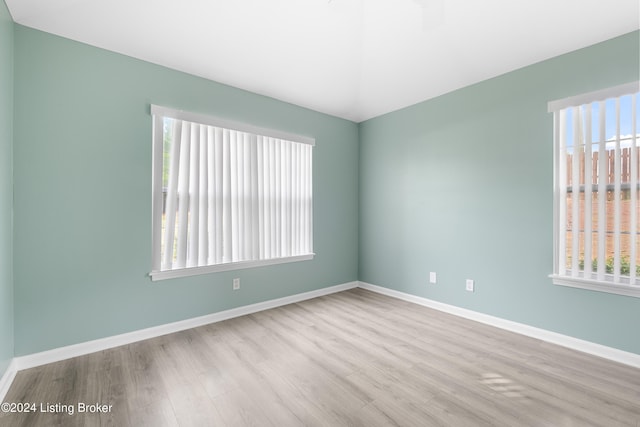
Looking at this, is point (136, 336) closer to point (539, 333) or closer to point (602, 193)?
point (539, 333)

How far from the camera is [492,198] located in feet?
9.87

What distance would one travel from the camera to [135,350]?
7.95ft

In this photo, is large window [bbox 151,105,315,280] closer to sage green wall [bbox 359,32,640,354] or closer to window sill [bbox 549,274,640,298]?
sage green wall [bbox 359,32,640,354]

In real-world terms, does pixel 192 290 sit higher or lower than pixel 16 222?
lower

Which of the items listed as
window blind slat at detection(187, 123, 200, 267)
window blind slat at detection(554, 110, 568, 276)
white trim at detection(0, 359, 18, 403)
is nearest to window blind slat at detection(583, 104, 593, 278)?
window blind slat at detection(554, 110, 568, 276)

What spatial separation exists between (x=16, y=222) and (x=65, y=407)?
4.65ft

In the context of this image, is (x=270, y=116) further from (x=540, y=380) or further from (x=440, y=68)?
(x=540, y=380)

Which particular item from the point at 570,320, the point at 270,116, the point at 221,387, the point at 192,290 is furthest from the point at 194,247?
the point at 570,320

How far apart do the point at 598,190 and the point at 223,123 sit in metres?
3.61

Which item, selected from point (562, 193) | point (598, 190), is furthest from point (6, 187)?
point (598, 190)

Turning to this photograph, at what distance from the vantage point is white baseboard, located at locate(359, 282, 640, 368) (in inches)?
88.0

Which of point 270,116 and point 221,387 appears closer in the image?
point 221,387

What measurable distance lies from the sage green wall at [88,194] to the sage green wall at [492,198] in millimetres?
2382

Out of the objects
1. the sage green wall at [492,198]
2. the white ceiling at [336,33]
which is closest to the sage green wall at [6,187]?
the white ceiling at [336,33]
